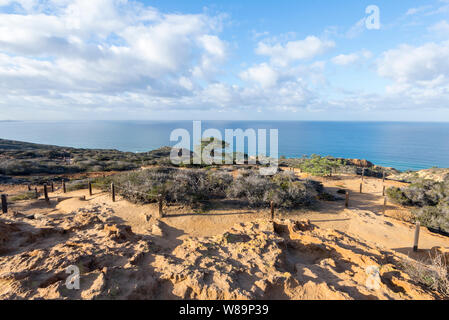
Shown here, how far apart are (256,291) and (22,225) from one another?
7630mm

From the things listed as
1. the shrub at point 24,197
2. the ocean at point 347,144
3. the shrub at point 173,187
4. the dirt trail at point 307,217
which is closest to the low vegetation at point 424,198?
the dirt trail at point 307,217

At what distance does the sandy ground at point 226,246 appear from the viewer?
3648mm

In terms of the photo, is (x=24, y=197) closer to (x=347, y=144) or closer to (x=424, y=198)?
(x=424, y=198)

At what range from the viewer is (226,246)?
5484mm

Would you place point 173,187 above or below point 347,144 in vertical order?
below

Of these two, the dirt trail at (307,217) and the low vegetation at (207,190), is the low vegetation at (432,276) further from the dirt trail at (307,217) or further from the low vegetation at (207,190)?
the low vegetation at (207,190)

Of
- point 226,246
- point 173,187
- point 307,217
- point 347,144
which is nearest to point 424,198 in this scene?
point 307,217

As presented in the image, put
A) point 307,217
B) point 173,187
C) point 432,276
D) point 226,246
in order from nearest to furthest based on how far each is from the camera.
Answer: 1. point 432,276
2. point 226,246
3. point 307,217
4. point 173,187

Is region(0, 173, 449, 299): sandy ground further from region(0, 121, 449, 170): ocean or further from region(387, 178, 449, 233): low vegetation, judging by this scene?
region(0, 121, 449, 170): ocean

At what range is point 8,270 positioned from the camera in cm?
394

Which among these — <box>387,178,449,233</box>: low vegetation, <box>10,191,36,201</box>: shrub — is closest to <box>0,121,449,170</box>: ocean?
<box>387,178,449,233</box>: low vegetation
